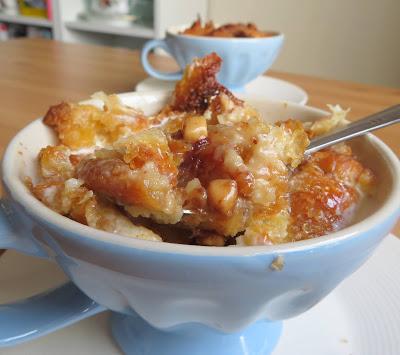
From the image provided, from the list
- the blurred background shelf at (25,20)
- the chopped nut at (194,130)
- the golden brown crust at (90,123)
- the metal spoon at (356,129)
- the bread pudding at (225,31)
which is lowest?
the blurred background shelf at (25,20)

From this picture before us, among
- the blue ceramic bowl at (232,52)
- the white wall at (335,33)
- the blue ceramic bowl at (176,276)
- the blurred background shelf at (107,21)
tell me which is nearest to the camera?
the blue ceramic bowl at (176,276)

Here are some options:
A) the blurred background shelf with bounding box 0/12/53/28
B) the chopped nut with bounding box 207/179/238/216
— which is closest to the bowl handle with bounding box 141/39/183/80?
the chopped nut with bounding box 207/179/238/216

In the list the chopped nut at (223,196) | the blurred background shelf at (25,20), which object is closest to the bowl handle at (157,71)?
the chopped nut at (223,196)

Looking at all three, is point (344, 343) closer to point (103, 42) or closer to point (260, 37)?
point (260, 37)

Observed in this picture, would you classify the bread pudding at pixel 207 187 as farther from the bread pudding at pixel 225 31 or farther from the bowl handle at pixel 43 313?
the bread pudding at pixel 225 31

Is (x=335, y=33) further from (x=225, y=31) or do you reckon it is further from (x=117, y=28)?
(x=225, y=31)

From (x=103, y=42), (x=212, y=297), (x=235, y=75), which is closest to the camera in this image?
(x=212, y=297)

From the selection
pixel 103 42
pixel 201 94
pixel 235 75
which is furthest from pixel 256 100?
pixel 103 42
